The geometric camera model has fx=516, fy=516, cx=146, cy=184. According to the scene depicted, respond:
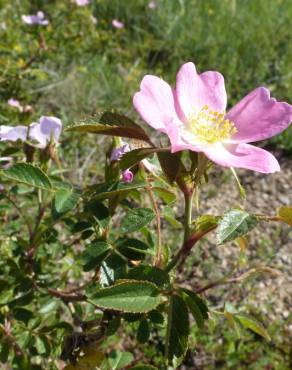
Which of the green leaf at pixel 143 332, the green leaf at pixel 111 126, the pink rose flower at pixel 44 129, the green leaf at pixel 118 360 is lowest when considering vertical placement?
the green leaf at pixel 118 360

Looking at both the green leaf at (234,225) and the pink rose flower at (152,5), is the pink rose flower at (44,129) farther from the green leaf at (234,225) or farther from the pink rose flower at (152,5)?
the pink rose flower at (152,5)

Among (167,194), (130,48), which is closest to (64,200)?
(167,194)

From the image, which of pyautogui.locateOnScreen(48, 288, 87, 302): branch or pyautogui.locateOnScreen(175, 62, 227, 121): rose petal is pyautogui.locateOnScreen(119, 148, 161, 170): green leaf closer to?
pyautogui.locateOnScreen(175, 62, 227, 121): rose petal

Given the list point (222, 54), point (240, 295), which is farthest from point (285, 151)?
point (240, 295)

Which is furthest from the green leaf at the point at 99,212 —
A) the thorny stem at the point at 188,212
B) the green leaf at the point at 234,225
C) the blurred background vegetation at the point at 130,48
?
the blurred background vegetation at the point at 130,48

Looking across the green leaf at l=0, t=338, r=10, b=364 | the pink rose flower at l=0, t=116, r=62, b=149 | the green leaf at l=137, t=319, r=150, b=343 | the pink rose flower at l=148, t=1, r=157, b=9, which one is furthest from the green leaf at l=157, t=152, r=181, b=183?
the pink rose flower at l=148, t=1, r=157, b=9

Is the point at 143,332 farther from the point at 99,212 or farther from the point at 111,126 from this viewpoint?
the point at 111,126

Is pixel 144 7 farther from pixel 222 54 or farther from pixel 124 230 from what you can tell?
pixel 124 230
